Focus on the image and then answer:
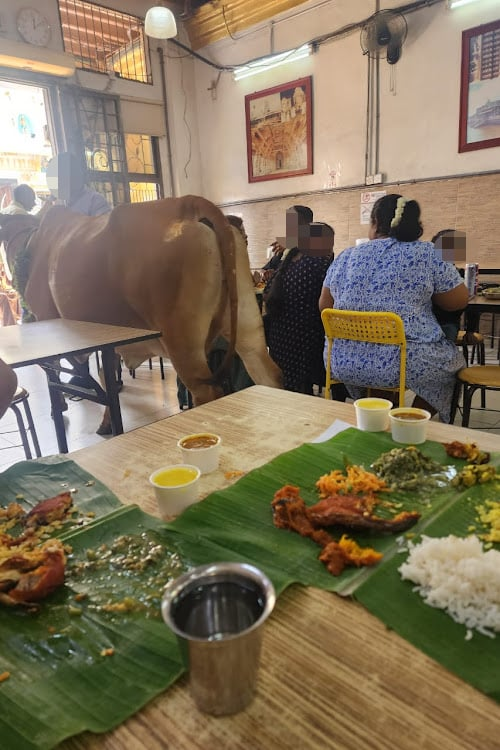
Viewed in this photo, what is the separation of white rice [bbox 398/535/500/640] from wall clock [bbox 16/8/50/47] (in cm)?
841

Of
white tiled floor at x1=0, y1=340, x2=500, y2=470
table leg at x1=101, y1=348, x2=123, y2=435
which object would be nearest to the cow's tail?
table leg at x1=101, y1=348, x2=123, y2=435

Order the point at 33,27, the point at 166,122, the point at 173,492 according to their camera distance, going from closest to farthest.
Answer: the point at 173,492 → the point at 33,27 → the point at 166,122

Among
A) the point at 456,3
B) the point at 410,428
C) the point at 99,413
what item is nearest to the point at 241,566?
the point at 410,428

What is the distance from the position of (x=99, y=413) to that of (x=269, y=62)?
6.51m

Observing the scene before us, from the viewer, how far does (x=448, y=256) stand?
146 inches

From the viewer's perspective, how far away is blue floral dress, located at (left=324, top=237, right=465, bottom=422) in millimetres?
2635

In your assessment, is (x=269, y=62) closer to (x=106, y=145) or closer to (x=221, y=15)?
(x=221, y=15)

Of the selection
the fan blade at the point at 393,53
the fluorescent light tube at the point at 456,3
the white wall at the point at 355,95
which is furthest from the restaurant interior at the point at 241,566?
the fan blade at the point at 393,53

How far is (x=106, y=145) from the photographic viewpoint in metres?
8.20

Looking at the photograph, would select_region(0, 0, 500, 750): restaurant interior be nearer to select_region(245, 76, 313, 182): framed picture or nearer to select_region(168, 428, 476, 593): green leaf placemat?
select_region(168, 428, 476, 593): green leaf placemat

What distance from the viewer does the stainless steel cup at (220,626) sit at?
0.65 m

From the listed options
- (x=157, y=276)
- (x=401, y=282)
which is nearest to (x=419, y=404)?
(x=401, y=282)

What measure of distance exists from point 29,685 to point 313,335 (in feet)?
9.36

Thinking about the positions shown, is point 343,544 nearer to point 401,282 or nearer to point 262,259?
point 401,282
